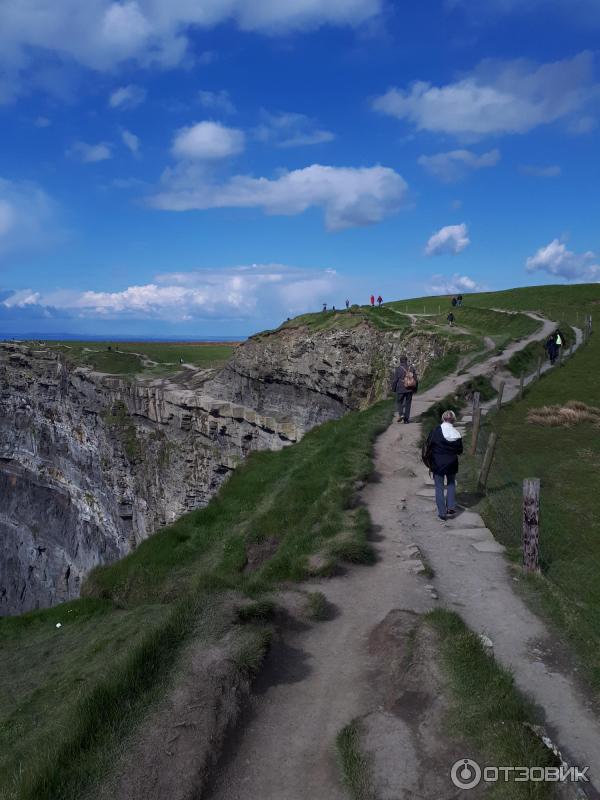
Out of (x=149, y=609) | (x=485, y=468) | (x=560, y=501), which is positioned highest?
(x=485, y=468)

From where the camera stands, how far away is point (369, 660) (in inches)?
336

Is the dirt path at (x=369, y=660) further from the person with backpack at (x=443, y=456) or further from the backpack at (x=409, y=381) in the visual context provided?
the backpack at (x=409, y=381)

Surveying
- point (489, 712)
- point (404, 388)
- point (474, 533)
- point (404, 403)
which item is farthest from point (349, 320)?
point (489, 712)

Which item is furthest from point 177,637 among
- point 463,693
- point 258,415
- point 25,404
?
point 25,404

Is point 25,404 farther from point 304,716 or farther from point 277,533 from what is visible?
point 304,716

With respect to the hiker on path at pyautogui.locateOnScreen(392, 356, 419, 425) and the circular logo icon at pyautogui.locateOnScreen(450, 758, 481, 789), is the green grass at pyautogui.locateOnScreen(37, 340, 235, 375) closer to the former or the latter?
the hiker on path at pyautogui.locateOnScreen(392, 356, 419, 425)

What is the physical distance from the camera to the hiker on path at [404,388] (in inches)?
904

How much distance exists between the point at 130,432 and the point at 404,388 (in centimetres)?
5255

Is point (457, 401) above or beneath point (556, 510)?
above

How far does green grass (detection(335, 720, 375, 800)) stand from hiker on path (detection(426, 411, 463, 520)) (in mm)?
8112

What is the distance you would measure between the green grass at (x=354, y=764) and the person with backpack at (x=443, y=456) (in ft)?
26.6

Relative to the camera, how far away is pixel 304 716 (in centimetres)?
734

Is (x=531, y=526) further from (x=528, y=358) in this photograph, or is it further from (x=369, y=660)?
(x=528, y=358)

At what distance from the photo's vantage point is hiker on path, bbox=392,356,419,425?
75.3ft
